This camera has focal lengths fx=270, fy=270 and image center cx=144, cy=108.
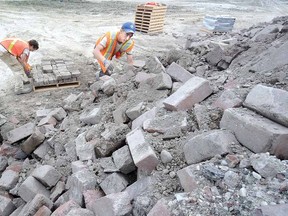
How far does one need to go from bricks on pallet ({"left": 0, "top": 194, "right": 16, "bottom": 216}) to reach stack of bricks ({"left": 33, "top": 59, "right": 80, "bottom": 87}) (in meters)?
3.14

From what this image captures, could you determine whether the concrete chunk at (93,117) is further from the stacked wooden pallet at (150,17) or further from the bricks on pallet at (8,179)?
the stacked wooden pallet at (150,17)

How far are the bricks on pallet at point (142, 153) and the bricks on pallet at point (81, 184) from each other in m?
0.55

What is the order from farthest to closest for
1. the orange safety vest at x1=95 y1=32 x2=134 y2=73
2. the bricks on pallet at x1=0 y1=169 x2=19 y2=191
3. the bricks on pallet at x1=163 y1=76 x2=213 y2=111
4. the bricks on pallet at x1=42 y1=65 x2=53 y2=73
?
the bricks on pallet at x1=42 y1=65 x2=53 y2=73 < the orange safety vest at x1=95 y1=32 x2=134 y2=73 < the bricks on pallet at x1=0 y1=169 x2=19 y2=191 < the bricks on pallet at x1=163 y1=76 x2=213 y2=111

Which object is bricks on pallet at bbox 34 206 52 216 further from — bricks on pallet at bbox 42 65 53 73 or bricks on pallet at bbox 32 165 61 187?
bricks on pallet at bbox 42 65 53 73

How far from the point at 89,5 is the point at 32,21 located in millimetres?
5469

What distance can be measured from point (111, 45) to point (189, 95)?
2.56 m

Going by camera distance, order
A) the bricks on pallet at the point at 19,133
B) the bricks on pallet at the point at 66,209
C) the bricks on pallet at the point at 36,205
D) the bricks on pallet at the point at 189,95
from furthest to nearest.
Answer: the bricks on pallet at the point at 19,133, the bricks on pallet at the point at 189,95, the bricks on pallet at the point at 36,205, the bricks on pallet at the point at 66,209

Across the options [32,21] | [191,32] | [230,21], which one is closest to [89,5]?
[32,21]

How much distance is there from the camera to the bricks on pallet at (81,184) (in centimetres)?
283

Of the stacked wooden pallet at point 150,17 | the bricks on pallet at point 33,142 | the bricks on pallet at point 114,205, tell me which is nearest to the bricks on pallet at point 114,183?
the bricks on pallet at point 114,205

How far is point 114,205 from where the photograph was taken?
2363 millimetres

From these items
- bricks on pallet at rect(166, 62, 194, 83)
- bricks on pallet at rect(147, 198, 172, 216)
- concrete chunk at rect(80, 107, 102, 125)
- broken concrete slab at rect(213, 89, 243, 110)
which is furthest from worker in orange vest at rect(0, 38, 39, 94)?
bricks on pallet at rect(147, 198, 172, 216)

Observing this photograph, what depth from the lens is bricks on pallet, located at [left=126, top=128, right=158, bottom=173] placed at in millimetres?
2641

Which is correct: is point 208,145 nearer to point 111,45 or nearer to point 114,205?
point 114,205
